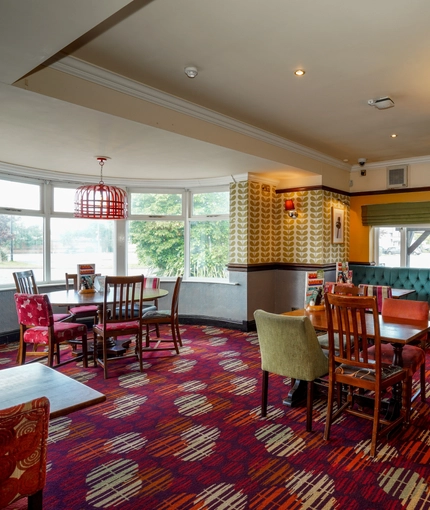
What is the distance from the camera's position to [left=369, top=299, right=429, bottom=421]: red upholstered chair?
3.09m

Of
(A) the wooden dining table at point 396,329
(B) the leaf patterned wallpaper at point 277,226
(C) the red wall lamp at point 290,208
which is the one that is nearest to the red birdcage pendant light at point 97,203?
(B) the leaf patterned wallpaper at point 277,226

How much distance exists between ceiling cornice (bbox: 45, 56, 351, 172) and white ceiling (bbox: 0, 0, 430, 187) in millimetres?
68

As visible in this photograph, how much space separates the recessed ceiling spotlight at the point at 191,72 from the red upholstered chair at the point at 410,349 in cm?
267

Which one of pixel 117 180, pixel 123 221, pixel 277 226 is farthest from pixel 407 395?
pixel 117 180

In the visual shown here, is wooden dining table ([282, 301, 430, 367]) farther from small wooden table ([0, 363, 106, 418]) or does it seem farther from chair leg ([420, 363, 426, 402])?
small wooden table ([0, 363, 106, 418])

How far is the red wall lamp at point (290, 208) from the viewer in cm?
646

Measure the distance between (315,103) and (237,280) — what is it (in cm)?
316

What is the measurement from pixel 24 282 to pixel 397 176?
6.04m

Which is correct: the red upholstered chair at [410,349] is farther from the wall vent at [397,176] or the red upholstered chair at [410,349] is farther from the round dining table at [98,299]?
the wall vent at [397,176]

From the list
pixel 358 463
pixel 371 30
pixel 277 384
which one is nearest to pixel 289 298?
pixel 277 384

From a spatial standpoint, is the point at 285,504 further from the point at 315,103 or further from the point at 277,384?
the point at 315,103

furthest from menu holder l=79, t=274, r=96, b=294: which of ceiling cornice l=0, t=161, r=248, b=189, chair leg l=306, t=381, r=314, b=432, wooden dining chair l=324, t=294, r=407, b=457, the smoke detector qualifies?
the smoke detector

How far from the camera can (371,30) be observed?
8.77 ft

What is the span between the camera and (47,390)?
1772 mm
